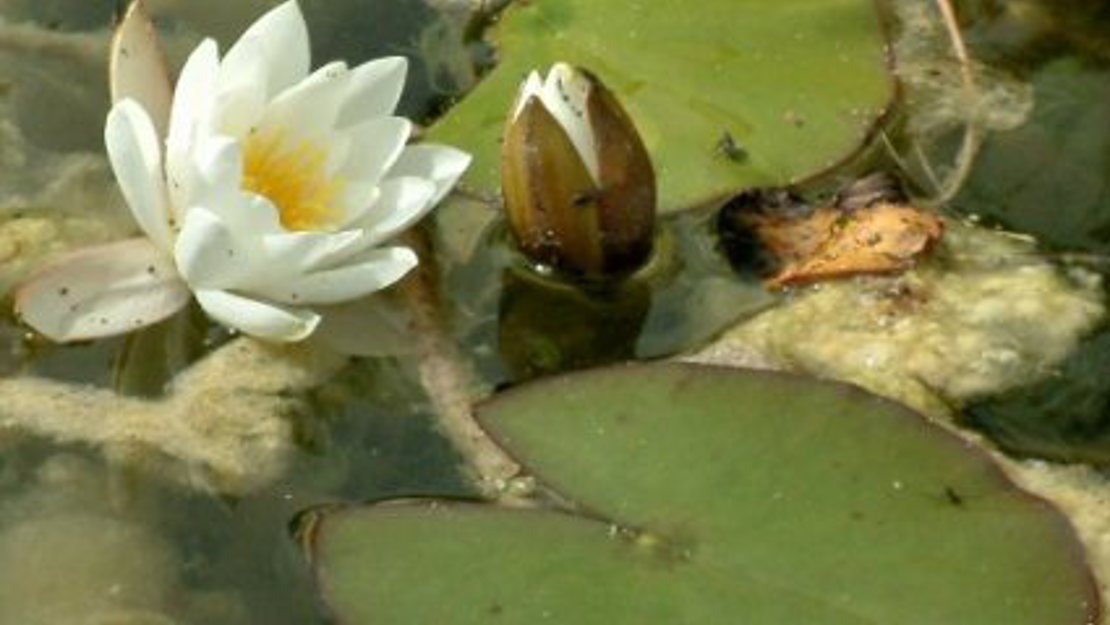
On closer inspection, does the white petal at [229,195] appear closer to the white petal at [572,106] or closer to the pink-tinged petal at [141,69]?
the pink-tinged petal at [141,69]

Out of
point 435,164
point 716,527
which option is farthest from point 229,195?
point 716,527

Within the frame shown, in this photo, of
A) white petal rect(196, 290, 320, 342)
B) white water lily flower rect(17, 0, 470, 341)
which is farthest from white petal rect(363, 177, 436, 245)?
white petal rect(196, 290, 320, 342)

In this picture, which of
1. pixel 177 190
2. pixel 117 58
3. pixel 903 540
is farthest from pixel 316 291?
pixel 903 540

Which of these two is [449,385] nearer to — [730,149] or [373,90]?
[373,90]

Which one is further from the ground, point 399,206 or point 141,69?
point 141,69

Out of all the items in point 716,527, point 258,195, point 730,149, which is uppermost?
point 258,195

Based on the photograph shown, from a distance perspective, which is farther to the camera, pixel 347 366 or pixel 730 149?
pixel 730 149
